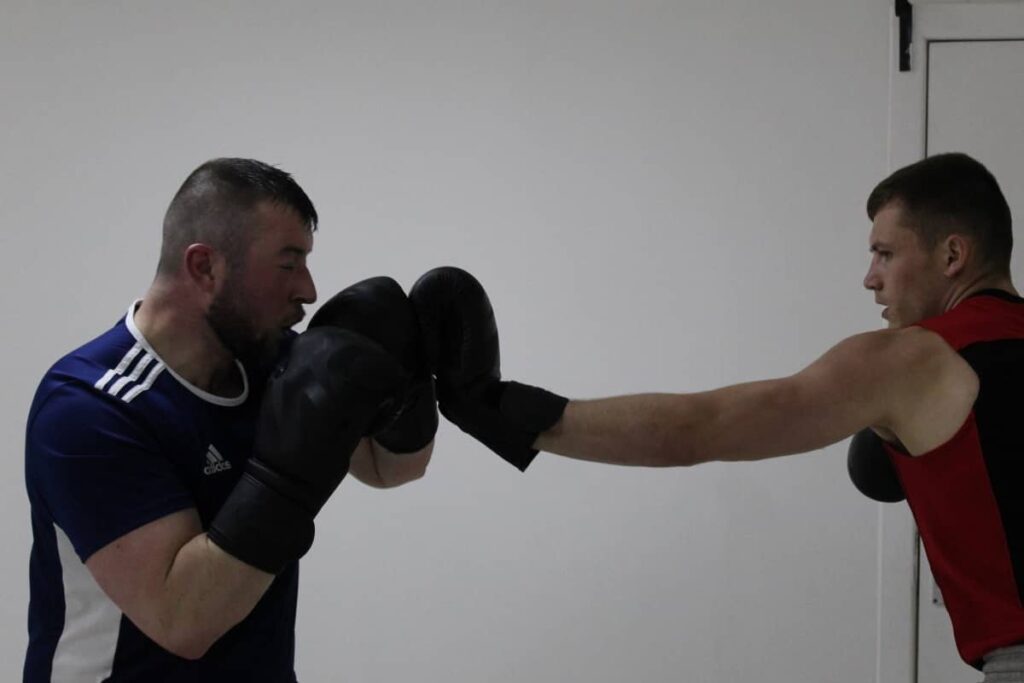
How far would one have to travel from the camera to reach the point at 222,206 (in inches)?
59.0

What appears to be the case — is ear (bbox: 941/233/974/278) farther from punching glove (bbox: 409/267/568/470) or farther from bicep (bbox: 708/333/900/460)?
punching glove (bbox: 409/267/568/470)

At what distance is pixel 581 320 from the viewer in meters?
2.69

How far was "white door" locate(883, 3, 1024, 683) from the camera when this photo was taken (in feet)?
8.31

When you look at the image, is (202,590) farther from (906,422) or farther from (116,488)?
(906,422)

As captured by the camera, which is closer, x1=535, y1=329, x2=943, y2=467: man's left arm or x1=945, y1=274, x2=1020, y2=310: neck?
x1=535, y1=329, x2=943, y2=467: man's left arm

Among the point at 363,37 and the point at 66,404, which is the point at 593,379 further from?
the point at 66,404

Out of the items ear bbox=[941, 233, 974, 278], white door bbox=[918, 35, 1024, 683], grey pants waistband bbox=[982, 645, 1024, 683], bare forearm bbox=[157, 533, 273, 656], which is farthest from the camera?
white door bbox=[918, 35, 1024, 683]

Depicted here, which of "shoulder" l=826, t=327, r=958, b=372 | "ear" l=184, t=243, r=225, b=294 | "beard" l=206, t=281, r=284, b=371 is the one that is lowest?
"shoulder" l=826, t=327, r=958, b=372


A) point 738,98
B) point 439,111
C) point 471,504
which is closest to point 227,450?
point 471,504

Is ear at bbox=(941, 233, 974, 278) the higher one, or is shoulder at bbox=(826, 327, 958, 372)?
ear at bbox=(941, 233, 974, 278)

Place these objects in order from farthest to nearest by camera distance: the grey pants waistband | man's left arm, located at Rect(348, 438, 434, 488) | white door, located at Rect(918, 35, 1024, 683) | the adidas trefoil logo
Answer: white door, located at Rect(918, 35, 1024, 683) → man's left arm, located at Rect(348, 438, 434, 488) → the grey pants waistband → the adidas trefoil logo

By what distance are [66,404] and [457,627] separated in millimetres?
1586

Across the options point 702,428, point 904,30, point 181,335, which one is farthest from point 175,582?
point 904,30

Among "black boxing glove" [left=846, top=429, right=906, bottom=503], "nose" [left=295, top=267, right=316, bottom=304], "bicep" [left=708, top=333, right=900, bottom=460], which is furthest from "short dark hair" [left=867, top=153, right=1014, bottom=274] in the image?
"nose" [left=295, top=267, right=316, bottom=304]
